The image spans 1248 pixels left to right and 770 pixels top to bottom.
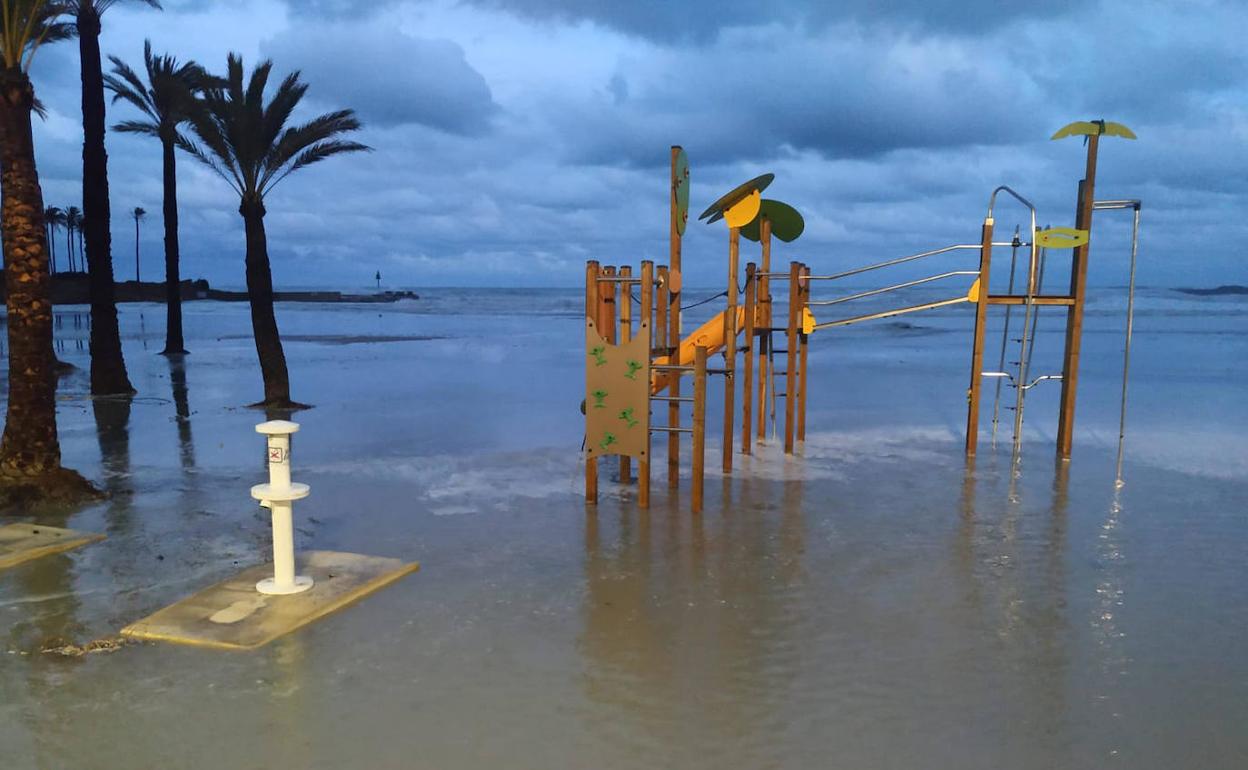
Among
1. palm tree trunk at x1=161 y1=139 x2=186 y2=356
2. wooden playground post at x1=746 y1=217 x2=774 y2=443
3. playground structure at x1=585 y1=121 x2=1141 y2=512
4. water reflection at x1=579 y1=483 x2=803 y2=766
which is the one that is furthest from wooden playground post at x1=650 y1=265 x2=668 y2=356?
palm tree trunk at x1=161 y1=139 x2=186 y2=356

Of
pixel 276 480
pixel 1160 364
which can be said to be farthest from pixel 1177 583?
pixel 1160 364

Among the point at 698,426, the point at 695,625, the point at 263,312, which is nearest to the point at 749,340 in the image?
the point at 698,426

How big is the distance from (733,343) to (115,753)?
260 inches

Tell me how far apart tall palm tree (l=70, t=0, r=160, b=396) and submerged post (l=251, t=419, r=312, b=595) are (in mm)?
12653

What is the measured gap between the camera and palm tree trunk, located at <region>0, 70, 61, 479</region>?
8.20m

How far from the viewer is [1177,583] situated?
6.33 metres

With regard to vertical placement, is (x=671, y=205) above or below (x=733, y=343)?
above

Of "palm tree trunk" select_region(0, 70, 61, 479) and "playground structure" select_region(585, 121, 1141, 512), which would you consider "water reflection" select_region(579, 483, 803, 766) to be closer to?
"playground structure" select_region(585, 121, 1141, 512)

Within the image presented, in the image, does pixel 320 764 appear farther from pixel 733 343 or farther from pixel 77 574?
pixel 733 343

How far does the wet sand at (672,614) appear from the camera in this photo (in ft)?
13.4

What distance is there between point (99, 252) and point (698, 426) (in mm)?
14114

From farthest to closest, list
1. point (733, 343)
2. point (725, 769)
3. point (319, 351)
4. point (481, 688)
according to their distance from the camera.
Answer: point (319, 351), point (733, 343), point (481, 688), point (725, 769)

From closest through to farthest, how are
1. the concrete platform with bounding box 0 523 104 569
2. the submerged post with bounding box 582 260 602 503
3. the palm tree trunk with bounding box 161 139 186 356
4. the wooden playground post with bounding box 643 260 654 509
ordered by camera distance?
the concrete platform with bounding box 0 523 104 569 < the wooden playground post with bounding box 643 260 654 509 < the submerged post with bounding box 582 260 602 503 < the palm tree trunk with bounding box 161 139 186 356

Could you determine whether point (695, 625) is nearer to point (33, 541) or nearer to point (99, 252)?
point (33, 541)
